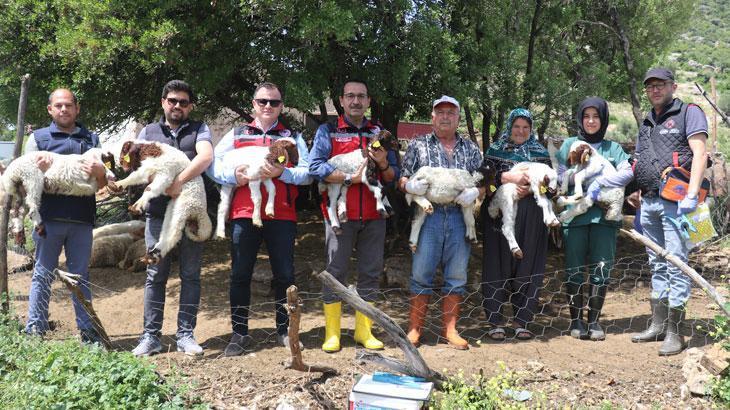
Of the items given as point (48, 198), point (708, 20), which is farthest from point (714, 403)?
point (708, 20)

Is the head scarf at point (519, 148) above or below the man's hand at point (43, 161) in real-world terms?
above

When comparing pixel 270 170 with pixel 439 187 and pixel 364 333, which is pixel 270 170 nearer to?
pixel 439 187

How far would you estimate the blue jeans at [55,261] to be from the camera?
448 centimetres

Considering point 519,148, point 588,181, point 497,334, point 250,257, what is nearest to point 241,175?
point 250,257

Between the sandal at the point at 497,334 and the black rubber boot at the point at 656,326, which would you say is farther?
the sandal at the point at 497,334

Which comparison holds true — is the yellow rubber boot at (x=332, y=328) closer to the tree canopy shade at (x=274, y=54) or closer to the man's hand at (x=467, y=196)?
the man's hand at (x=467, y=196)

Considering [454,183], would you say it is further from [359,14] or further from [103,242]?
[103,242]

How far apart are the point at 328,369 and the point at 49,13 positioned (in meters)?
4.18

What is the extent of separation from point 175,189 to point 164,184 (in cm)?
13

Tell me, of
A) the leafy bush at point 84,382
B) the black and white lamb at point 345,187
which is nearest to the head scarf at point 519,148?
Result: the black and white lamb at point 345,187

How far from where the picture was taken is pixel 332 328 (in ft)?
15.1

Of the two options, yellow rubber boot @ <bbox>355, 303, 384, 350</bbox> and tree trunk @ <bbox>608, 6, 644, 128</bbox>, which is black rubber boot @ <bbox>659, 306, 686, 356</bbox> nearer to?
yellow rubber boot @ <bbox>355, 303, 384, 350</bbox>

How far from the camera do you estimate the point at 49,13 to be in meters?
5.45

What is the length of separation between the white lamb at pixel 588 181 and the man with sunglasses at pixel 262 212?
2138mm
